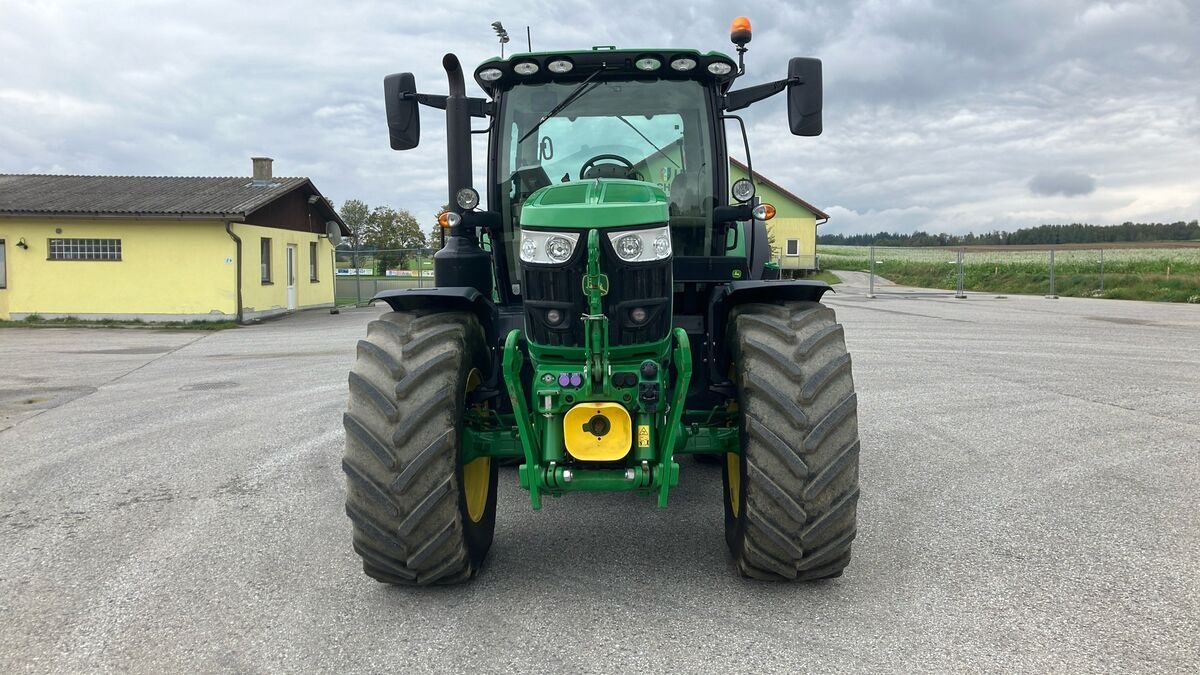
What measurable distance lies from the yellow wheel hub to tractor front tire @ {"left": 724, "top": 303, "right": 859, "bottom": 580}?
1.29m

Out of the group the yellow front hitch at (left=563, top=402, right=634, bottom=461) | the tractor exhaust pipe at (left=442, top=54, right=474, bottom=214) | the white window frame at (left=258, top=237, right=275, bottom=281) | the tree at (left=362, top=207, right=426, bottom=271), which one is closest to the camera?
the yellow front hitch at (left=563, top=402, right=634, bottom=461)

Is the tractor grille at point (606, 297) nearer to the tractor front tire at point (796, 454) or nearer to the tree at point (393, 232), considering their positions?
the tractor front tire at point (796, 454)

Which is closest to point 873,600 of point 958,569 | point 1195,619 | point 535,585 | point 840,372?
point 958,569

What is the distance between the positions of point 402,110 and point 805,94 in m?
2.10

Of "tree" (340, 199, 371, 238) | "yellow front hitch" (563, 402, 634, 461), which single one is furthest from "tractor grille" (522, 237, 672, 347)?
"tree" (340, 199, 371, 238)

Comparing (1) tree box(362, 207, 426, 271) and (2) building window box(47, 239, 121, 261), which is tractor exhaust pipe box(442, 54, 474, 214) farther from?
(1) tree box(362, 207, 426, 271)

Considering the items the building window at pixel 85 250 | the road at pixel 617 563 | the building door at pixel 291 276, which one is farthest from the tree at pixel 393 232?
the road at pixel 617 563

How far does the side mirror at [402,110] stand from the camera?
4.37 m

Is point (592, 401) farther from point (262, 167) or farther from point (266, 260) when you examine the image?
point (262, 167)

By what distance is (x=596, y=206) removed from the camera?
11.1ft

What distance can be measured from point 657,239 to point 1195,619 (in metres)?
2.70

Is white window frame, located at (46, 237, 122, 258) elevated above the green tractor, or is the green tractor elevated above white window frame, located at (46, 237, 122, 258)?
white window frame, located at (46, 237, 122, 258)

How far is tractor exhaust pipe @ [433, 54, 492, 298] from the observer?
379 cm

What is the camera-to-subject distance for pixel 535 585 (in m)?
3.87
